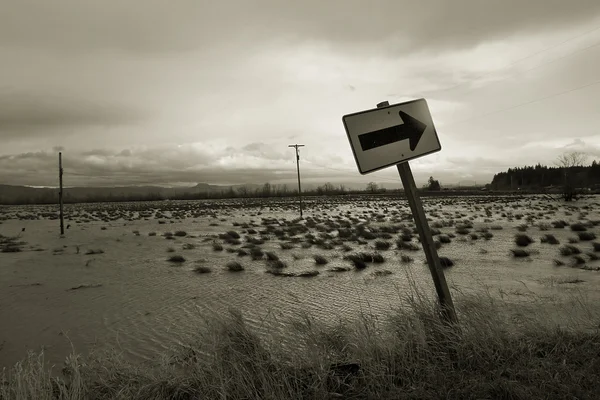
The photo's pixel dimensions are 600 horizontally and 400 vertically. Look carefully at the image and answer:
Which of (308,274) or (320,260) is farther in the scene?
(320,260)

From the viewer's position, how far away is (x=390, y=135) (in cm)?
365

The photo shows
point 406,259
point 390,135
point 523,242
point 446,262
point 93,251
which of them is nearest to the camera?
point 390,135

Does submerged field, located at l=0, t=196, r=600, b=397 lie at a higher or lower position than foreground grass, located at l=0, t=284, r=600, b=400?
lower

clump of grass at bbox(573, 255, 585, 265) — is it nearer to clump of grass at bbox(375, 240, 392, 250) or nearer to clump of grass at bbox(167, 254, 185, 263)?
clump of grass at bbox(375, 240, 392, 250)

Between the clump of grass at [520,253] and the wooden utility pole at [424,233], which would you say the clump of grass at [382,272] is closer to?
the clump of grass at [520,253]

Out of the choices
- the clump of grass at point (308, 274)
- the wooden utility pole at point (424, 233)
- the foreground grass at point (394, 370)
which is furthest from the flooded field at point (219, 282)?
the wooden utility pole at point (424, 233)

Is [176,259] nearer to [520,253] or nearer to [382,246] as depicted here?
[382,246]

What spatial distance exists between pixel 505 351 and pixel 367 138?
7.68 feet

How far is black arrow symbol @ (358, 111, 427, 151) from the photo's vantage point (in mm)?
3570

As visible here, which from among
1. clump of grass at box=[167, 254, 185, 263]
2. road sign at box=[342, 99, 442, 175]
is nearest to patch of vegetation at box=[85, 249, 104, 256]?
clump of grass at box=[167, 254, 185, 263]

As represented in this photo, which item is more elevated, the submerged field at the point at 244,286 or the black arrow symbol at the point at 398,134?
the black arrow symbol at the point at 398,134

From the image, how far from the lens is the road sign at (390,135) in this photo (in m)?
3.53

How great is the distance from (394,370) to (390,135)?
212 cm


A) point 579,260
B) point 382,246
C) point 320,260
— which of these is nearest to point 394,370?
point 320,260
